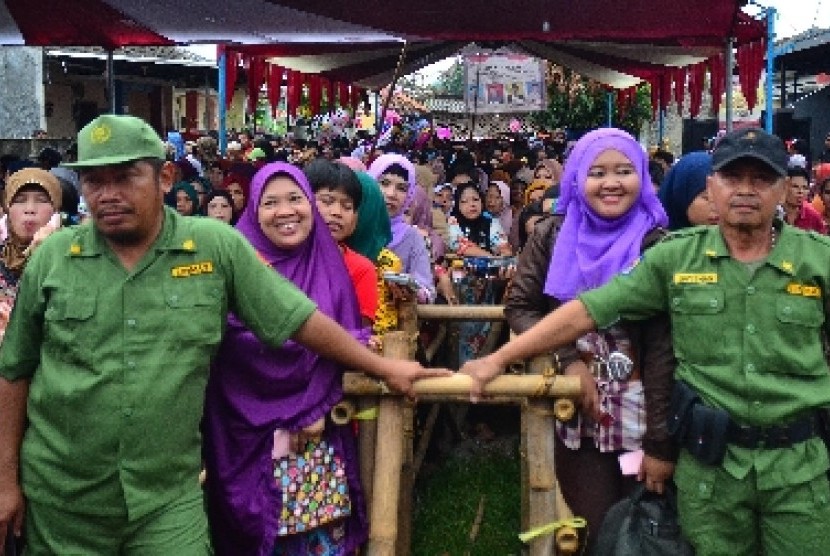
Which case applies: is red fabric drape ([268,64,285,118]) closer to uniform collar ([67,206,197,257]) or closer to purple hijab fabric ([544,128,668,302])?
purple hijab fabric ([544,128,668,302])

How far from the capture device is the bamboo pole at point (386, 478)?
2.81m

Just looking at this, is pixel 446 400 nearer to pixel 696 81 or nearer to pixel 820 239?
pixel 820 239

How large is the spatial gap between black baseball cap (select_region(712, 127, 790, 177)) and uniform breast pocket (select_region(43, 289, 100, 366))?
1.65 metres

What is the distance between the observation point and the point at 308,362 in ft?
9.07

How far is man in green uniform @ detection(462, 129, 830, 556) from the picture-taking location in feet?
7.75

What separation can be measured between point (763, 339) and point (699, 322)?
0.54 feet

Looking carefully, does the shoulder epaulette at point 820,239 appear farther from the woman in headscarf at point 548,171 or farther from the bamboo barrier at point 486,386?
the woman in headscarf at point 548,171

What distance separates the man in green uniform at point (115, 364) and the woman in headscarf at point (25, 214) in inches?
44.6

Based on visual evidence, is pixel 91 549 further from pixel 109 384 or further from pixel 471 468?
pixel 471 468

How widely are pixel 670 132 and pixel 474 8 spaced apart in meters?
22.4

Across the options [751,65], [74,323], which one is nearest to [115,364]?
[74,323]

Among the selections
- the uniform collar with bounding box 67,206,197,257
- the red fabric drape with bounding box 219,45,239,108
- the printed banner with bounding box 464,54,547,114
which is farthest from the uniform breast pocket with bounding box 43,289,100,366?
the printed banner with bounding box 464,54,547,114

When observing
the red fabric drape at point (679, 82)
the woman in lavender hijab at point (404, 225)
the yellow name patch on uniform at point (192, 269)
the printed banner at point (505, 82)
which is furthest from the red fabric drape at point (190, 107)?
the yellow name patch on uniform at point (192, 269)

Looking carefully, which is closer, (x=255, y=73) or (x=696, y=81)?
(x=255, y=73)
